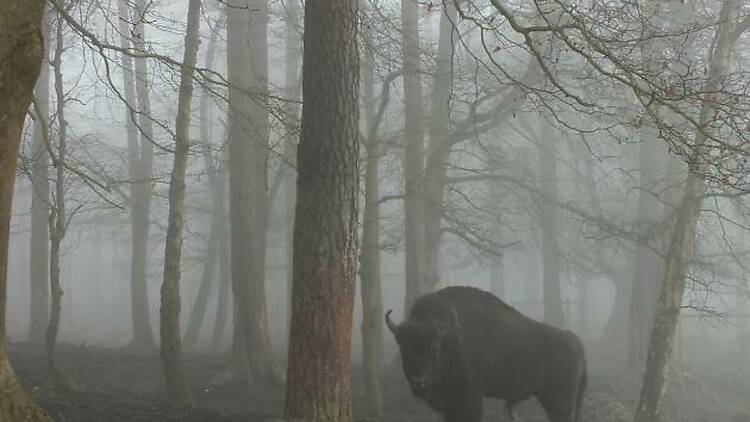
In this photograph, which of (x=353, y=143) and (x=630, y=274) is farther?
(x=630, y=274)

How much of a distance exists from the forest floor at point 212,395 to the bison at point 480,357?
185 cm

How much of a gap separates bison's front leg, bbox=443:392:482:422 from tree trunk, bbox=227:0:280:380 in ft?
15.1

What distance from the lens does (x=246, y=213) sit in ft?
49.3

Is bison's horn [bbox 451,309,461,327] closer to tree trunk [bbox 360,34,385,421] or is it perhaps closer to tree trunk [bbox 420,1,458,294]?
tree trunk [bbox 360,34,385,421]

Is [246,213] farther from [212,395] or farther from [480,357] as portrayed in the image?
[480,357]

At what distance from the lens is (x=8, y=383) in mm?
5043

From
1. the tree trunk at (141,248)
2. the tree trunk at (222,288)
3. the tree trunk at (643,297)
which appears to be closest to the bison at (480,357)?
the tree trunk at (643,297)

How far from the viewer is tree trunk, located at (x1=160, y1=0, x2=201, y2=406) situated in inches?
411

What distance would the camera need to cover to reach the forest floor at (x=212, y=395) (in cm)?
845

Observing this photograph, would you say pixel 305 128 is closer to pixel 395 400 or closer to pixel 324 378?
pixel 324 378

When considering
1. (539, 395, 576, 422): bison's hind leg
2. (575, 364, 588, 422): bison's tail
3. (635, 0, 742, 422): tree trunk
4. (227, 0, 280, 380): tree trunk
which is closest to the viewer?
(539, 395, 576, 422): bison's hind leg

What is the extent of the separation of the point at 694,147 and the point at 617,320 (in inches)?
951

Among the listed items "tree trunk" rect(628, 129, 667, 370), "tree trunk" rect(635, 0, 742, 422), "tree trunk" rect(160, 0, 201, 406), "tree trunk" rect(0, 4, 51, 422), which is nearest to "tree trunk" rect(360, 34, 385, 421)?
"tree trunk" rect(160, 0, 201, 406)

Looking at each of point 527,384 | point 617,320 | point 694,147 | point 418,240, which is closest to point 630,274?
point 617,320
